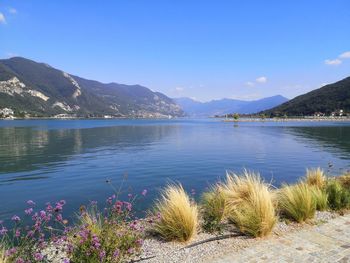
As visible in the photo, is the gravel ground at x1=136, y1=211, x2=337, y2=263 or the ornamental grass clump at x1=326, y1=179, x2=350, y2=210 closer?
the gravel ground at x1=136, y1=211, x2=337, y2=263

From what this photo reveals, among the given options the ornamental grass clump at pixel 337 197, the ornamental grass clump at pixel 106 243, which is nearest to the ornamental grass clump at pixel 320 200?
the ornamental grass clump at pixel 337 197

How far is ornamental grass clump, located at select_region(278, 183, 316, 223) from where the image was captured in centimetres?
823

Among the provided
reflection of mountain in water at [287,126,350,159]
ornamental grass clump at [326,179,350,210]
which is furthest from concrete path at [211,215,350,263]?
reflection of mountain in water at [287,126,350,159]

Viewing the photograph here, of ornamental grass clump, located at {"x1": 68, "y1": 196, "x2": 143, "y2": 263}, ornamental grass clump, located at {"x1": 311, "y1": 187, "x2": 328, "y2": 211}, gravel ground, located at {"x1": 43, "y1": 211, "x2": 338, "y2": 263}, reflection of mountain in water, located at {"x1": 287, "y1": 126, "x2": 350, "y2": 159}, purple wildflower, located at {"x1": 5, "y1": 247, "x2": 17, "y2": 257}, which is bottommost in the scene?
reflection of mountain in water, located at {"x1": 287, "y1": 126, "x2": 350, "y2": 159}

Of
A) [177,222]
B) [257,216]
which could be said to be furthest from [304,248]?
[177,222]

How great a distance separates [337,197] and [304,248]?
3753mm

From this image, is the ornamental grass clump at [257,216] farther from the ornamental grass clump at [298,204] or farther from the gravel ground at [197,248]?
the ornamental grass clump at [298,204]

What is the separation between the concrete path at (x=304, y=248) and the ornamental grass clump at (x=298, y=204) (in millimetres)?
633

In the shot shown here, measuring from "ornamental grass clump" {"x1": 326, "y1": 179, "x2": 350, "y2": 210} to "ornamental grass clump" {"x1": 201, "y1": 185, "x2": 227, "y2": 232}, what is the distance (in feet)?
10.9

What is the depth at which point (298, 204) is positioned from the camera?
831cm

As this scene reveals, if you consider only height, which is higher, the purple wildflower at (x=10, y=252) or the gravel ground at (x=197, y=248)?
the purple wildflower at (x=10, y=252)

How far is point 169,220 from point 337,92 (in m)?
217

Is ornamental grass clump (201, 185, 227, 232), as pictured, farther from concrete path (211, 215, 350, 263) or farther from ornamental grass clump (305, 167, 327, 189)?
ornamental grass clump (305, 167, 327, 189)

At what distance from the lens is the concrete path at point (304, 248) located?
5.89 m
